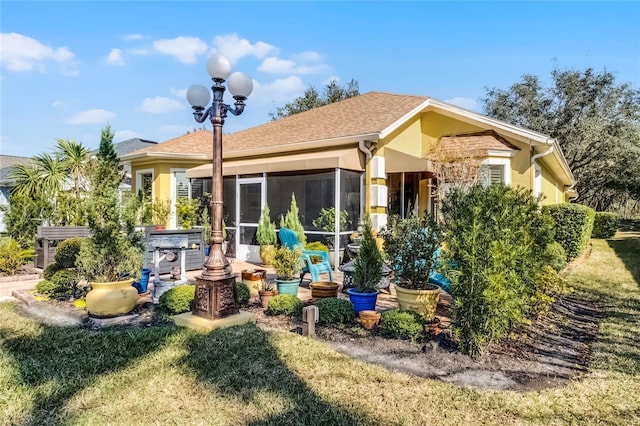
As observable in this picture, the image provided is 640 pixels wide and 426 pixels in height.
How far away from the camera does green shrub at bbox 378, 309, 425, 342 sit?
5.17 m

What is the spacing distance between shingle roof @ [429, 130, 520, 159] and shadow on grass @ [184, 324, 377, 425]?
30.0 feet

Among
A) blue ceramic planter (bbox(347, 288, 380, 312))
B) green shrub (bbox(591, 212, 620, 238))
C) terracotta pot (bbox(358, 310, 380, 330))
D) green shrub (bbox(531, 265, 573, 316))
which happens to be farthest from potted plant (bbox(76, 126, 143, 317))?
green shrub (bbox(591, 212, 620, 238))

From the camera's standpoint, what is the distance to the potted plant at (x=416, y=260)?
5.88 meters

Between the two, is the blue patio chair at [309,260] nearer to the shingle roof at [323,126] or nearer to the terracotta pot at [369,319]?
the terracotta pot at [369,319]

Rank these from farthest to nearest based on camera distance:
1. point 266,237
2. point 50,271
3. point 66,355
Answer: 1. point 266,237
2. point 50,271
3. point 66,355

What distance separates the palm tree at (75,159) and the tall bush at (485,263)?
15976mm

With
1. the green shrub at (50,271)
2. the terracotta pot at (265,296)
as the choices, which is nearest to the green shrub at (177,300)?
the terracotta pot at (265,296)

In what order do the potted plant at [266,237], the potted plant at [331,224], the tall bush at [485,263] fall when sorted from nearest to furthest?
the tall bush at [485,263], the potted plant at [331,224], the potted plant at [266,237]

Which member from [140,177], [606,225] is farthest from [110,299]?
[606,225]

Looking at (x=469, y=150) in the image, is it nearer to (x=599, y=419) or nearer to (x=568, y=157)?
(x=599, y=419)

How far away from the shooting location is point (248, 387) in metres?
3.71

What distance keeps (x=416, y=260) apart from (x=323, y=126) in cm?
948

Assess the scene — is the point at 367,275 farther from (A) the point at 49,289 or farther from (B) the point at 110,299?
(A) the point at 49,289

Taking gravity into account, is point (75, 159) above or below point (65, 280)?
above
